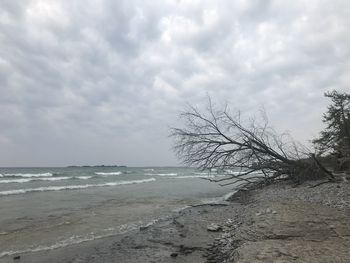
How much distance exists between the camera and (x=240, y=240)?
7.98m

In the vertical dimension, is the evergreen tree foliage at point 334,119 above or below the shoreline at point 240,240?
above

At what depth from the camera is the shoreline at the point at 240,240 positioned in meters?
6.47

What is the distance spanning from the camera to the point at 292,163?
15.7m

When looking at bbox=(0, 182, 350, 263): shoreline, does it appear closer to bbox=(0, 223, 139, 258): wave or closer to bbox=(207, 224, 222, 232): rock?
bbox=(207, 224, 222, 232): rock

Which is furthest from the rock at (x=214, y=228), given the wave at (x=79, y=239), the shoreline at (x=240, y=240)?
the wave at (x=79, y=239)

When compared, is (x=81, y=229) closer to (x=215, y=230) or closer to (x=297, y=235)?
(x=215, y=230)

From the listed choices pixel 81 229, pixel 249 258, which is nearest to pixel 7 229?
pixel 81 229

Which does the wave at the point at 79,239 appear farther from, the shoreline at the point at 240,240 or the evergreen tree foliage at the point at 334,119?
the evergreen tree foliage at the point at 334,119

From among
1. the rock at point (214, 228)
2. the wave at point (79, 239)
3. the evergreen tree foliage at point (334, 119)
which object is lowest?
the wave at point (79, 239)

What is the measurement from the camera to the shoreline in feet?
21.2

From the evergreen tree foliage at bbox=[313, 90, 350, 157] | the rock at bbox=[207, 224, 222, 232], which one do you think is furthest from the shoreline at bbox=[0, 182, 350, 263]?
the evergreen tree foliage at bbox=[313, 90, 350, 157]

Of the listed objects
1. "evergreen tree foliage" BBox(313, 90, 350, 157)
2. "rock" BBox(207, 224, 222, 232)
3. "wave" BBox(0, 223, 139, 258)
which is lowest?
"wave" BBox(0, 223, 139, 258)

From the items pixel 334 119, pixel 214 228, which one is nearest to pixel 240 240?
pixel 214 228

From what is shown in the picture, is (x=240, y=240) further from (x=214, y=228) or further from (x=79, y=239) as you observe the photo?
(x=79, y=239)
